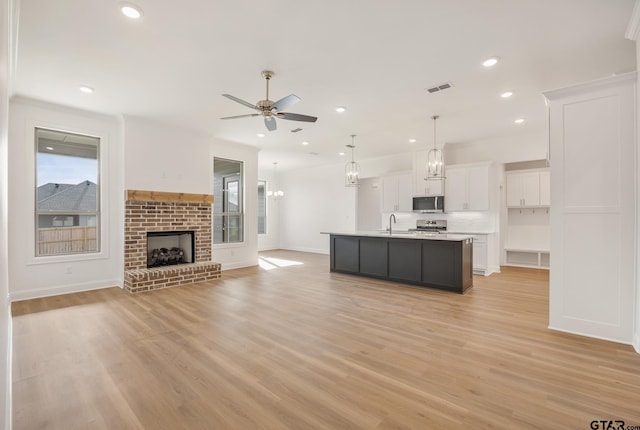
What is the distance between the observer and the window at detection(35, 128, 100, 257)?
195 inches

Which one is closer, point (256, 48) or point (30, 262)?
point (256, 48)

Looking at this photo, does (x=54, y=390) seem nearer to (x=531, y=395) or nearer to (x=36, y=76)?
(x=531, y=395)

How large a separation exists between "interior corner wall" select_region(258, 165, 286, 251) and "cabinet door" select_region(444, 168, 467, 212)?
6.38m

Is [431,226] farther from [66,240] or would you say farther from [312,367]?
[66,240]

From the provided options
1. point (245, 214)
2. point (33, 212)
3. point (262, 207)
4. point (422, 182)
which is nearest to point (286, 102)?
point (33, 212)

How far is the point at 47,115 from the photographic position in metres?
4.92

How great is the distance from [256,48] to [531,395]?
3.88 m

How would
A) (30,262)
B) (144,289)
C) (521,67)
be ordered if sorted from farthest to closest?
(144,289) → (30,262) → (521,67)

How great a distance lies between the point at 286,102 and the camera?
3408mm

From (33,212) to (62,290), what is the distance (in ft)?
4.34

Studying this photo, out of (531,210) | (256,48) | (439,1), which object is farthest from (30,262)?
(531,210)

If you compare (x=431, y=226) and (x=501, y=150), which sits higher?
(x=501, y=150)

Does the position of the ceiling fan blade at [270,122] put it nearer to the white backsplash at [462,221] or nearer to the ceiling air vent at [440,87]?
the ceiling air vent at [440,87]

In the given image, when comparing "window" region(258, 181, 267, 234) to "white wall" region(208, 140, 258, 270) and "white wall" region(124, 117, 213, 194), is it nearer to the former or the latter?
"white wall" region(208, 140, 258, 270)
